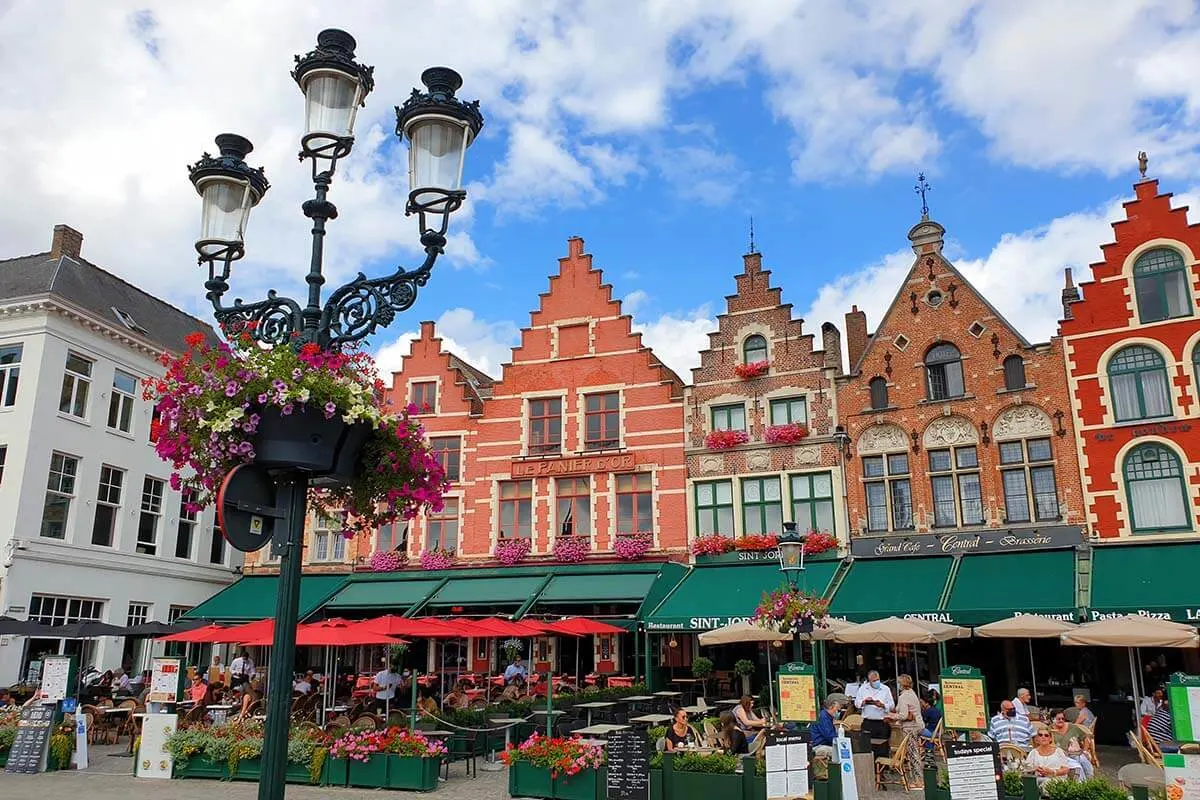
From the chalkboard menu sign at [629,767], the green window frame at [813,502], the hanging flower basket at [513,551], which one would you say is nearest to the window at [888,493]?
the green window frame at [813,502]

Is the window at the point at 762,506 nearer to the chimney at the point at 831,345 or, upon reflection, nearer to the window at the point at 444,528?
the chimney at the point at 831,345

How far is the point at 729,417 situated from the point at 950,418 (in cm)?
554

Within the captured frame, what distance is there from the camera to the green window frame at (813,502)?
22594 mm

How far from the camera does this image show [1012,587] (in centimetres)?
1881

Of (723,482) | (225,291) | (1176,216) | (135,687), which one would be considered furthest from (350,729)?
(1176,216)

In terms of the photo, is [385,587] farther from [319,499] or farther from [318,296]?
[318,296]

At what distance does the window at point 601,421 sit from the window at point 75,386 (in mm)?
13491

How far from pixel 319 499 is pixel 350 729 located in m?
7.71

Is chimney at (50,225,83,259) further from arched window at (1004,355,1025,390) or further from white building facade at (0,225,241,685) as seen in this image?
arched window at (1004,355,1025,390)

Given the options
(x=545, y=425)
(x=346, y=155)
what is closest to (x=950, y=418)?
(x=545, y=425)

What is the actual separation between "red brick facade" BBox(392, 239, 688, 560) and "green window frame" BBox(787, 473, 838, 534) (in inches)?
118

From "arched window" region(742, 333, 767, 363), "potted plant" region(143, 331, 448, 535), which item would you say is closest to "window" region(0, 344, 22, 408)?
"arched window" region(742, 333, 767, 363)

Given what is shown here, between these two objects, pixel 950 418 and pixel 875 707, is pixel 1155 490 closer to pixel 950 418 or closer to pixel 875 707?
pixel 950 418

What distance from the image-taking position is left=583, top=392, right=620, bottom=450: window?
25562 millimetres
